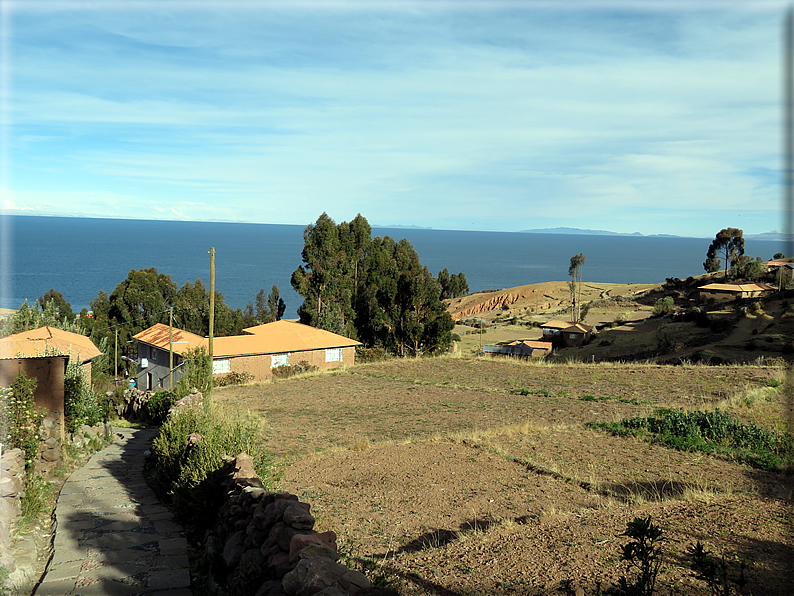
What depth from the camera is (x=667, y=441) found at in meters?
12.0

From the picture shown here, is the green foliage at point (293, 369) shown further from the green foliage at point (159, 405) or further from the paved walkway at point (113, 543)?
the paved walkway at point (113, 543)

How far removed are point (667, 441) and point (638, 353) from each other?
91.5ft

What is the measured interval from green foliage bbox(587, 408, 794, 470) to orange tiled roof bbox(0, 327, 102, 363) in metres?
13.3

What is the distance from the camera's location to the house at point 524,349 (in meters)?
43.0

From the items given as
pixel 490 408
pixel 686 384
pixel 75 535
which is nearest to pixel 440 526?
pixel 75 535

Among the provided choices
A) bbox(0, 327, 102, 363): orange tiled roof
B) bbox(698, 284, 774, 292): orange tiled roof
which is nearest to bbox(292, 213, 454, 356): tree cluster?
bbox(0, 327, 102, 363): orange tiled roof

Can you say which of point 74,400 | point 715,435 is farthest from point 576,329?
point 74,400

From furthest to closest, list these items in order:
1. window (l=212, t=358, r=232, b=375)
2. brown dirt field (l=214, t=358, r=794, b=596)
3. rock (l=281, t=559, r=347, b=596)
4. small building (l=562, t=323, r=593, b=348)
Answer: small building (l=562, t=323, r=593, b=348), window (l=212, t=358, r=232, b=375), brown dirt field (l=214, t=358, r=794, b=596), rock (l=281, t=559, r=347, b=596)

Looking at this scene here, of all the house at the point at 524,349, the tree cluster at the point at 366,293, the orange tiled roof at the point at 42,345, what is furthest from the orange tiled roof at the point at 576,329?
the orange tiled roof at the point at 42,345

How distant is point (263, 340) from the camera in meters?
36.4

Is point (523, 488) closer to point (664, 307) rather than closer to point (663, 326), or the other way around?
point (663, 326)

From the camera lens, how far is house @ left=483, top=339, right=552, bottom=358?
43031 millimetres

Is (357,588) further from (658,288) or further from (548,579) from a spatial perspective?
(658,288)

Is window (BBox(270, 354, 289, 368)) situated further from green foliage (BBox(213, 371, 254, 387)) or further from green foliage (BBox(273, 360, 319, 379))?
green foliage (BBox(213, 371, 254, 387))
